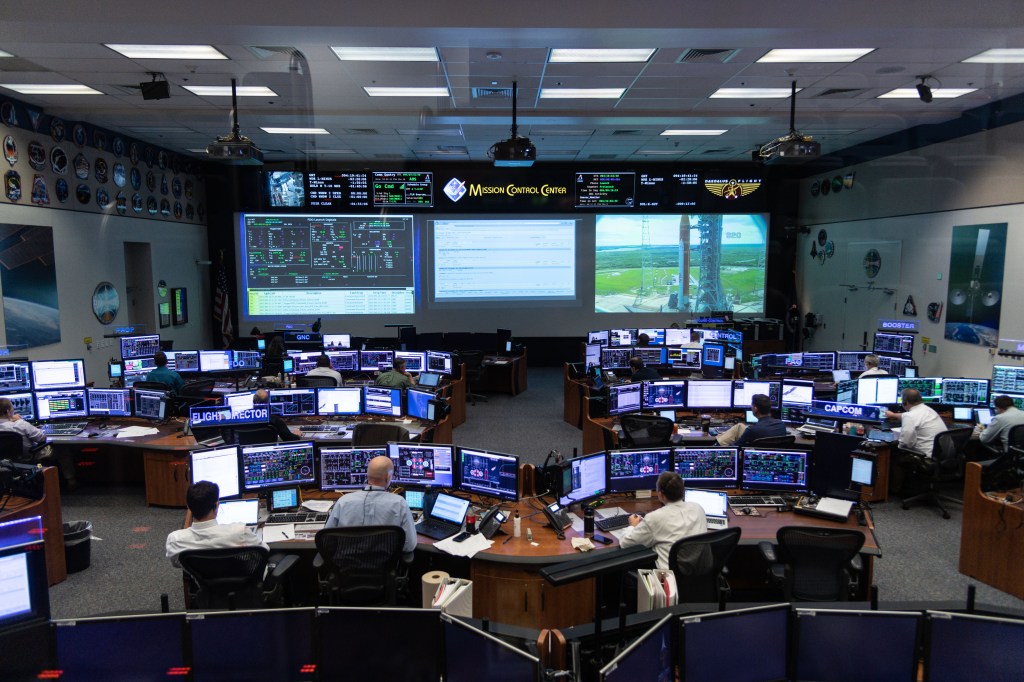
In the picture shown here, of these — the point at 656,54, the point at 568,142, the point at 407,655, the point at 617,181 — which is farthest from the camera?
the point at 617,181

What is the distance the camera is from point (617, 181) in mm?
11156

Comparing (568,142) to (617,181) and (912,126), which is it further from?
(912,126)

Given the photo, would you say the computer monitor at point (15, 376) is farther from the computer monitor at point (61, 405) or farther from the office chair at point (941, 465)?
the office chair at point (941, 465)

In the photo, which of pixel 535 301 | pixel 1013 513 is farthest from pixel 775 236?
pixel 1013 513

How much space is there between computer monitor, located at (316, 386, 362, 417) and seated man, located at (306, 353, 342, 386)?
1.23 meters

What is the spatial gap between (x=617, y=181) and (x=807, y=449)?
721cm

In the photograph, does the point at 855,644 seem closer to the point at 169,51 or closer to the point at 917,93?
the point at 169,51

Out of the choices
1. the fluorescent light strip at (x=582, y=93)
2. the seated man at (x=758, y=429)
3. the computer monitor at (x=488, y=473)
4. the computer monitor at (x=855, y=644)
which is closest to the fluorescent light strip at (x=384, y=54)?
the fluorescent light strip at (x=582, y=93)

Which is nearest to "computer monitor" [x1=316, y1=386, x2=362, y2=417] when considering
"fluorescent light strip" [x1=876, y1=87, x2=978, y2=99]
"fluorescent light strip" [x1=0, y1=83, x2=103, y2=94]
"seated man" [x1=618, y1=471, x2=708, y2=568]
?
"seated man" [x1=618, y1=471, x2=708, y2=568]

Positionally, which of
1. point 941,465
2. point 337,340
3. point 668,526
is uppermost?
point 337,340

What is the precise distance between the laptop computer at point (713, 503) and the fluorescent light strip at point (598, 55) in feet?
11.7

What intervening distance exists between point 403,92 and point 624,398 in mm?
3914

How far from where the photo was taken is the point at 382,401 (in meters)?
6.80

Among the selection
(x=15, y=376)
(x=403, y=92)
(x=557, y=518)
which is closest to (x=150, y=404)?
(x=15, y=376)
